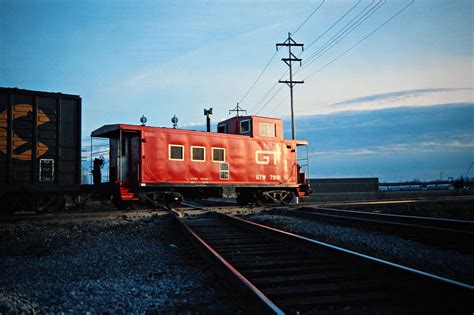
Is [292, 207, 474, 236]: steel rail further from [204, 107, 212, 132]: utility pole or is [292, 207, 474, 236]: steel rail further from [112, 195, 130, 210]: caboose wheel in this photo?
[204, 107, 212, 132]: utility pole

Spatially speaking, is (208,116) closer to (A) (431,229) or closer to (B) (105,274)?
(A) (431,229)

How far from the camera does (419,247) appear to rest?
611 centimetres

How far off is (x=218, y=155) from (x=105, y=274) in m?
10.7

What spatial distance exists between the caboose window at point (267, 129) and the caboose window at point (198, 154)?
3.25m

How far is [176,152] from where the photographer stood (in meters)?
13.9

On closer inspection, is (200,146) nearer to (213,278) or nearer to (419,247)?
(419,247)

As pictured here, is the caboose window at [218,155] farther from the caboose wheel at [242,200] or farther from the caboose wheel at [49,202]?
the caboose wheel at [49,202]

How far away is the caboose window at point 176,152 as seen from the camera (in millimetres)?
13742

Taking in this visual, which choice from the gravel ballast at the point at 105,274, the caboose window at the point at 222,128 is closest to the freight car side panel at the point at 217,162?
the caboose window at the point at 222,128

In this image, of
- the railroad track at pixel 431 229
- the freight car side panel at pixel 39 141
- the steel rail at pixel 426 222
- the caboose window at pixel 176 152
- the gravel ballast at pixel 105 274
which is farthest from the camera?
the caboose window at pixel 176 152

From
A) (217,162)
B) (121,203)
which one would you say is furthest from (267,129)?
(121,203)

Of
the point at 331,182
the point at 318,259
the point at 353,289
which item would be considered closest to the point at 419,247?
the point at 318,259

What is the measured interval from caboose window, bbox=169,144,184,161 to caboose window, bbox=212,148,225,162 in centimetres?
142

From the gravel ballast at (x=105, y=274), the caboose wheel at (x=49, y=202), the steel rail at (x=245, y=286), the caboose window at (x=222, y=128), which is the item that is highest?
the caboose window at (x=222, y=128)
